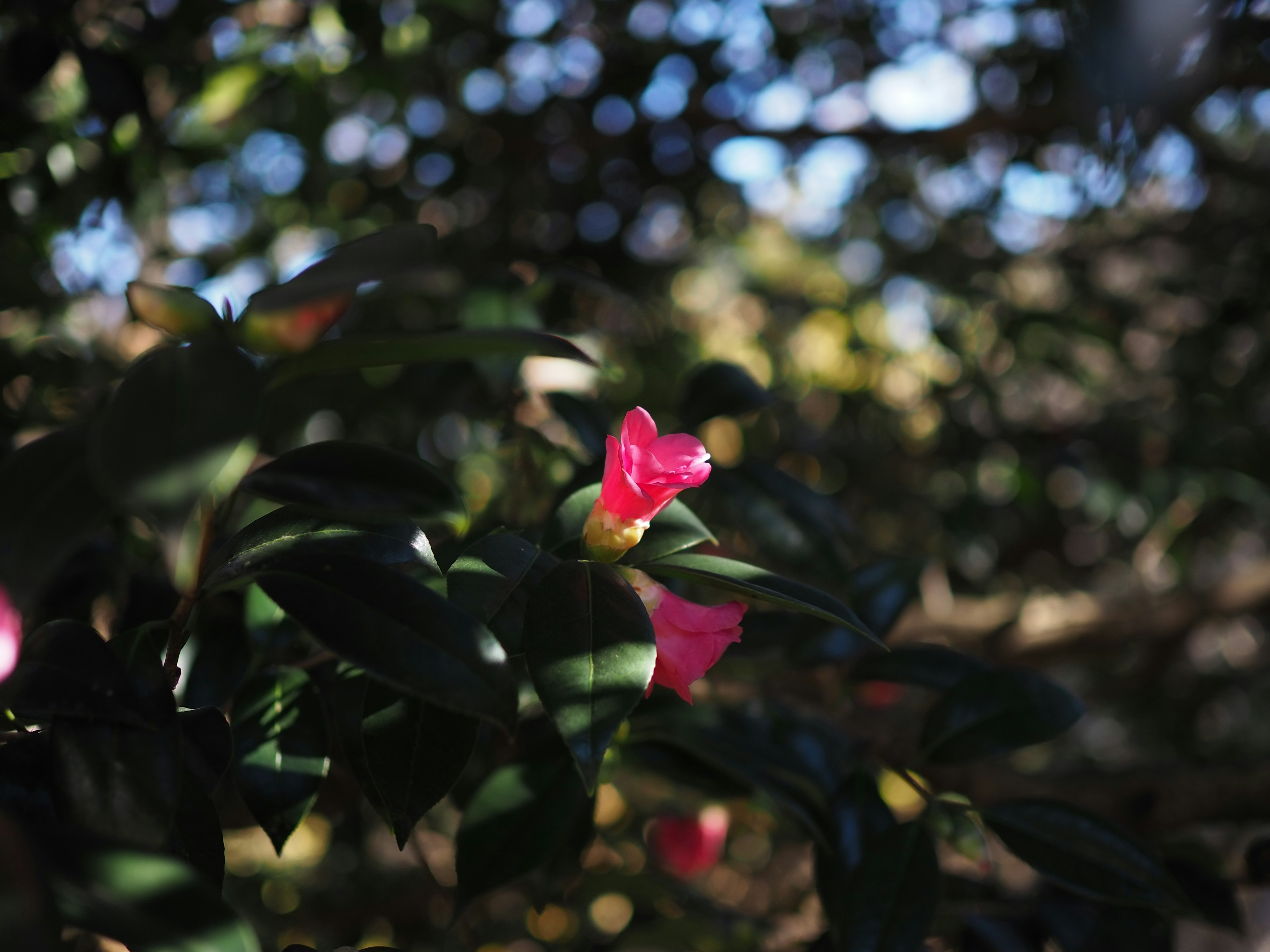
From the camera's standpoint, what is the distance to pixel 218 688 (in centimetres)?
64

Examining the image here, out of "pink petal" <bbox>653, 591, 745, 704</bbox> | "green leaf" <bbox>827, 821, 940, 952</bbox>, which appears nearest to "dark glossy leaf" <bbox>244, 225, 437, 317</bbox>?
"pink petal" <bbox>653, 591, 745, 704</bbox>

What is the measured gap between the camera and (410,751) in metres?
0.50

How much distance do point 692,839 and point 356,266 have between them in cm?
117

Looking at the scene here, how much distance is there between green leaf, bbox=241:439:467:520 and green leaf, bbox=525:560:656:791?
→ 7 centimetres

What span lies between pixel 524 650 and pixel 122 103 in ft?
2.43

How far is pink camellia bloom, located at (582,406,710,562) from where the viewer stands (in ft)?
1.66

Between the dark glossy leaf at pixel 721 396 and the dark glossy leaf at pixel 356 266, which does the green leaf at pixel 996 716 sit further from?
the dark glossy leaf at pixel 356 266

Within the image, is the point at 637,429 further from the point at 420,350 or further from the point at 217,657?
the point at 217,657

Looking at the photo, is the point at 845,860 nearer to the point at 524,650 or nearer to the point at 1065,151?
the point at 524,650

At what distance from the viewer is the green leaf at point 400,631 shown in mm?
391

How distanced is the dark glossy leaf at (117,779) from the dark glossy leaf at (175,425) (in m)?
0.13

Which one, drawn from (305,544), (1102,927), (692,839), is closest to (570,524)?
(305,544)

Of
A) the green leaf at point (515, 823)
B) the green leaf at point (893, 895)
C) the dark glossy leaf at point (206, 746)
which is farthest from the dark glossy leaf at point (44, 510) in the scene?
the green leaf at point (893, 895)

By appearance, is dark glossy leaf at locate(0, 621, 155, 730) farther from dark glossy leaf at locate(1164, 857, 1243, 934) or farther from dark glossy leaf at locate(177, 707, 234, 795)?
dark glossy leaf at locate(1164, 857, 1243, 934)
